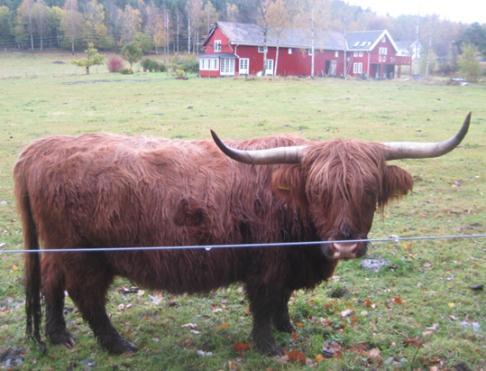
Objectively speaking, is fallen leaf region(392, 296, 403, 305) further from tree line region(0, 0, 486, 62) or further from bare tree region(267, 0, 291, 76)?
bare tree region(267, 0, 291, 76)

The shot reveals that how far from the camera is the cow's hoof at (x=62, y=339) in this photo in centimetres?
442

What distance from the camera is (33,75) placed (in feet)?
127

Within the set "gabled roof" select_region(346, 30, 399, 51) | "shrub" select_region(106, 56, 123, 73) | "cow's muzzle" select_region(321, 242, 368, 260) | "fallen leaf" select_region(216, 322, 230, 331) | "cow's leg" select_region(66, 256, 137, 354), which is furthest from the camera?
"gabled roof" select_region(346, 30, 399, 51)

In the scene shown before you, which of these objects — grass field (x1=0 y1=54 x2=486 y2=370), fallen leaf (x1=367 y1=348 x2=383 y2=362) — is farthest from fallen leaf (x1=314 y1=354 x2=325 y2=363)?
fallen leaf (x1=367 y1=348 x2=383 y2=362)

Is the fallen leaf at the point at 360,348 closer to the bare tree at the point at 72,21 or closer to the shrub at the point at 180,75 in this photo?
the shrub at the point at 180,75

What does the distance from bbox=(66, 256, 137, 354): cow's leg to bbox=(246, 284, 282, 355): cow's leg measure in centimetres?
111

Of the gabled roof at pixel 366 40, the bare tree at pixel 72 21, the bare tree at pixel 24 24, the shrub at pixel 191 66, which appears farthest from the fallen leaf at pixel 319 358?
the gabled roof at pixel 366 40

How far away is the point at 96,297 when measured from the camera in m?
4.20

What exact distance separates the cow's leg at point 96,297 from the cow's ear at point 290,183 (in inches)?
63.7

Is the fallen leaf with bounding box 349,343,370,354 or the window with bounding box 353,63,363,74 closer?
the fallen leaf with bounding box 349,343,370,354

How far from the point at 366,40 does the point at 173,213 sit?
155ft

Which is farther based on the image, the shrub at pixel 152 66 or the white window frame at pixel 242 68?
the shrub at pixel 152 66

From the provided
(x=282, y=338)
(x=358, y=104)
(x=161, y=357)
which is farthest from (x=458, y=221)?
(x=358, y=104)

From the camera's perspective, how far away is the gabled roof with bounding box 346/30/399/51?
151 ft
